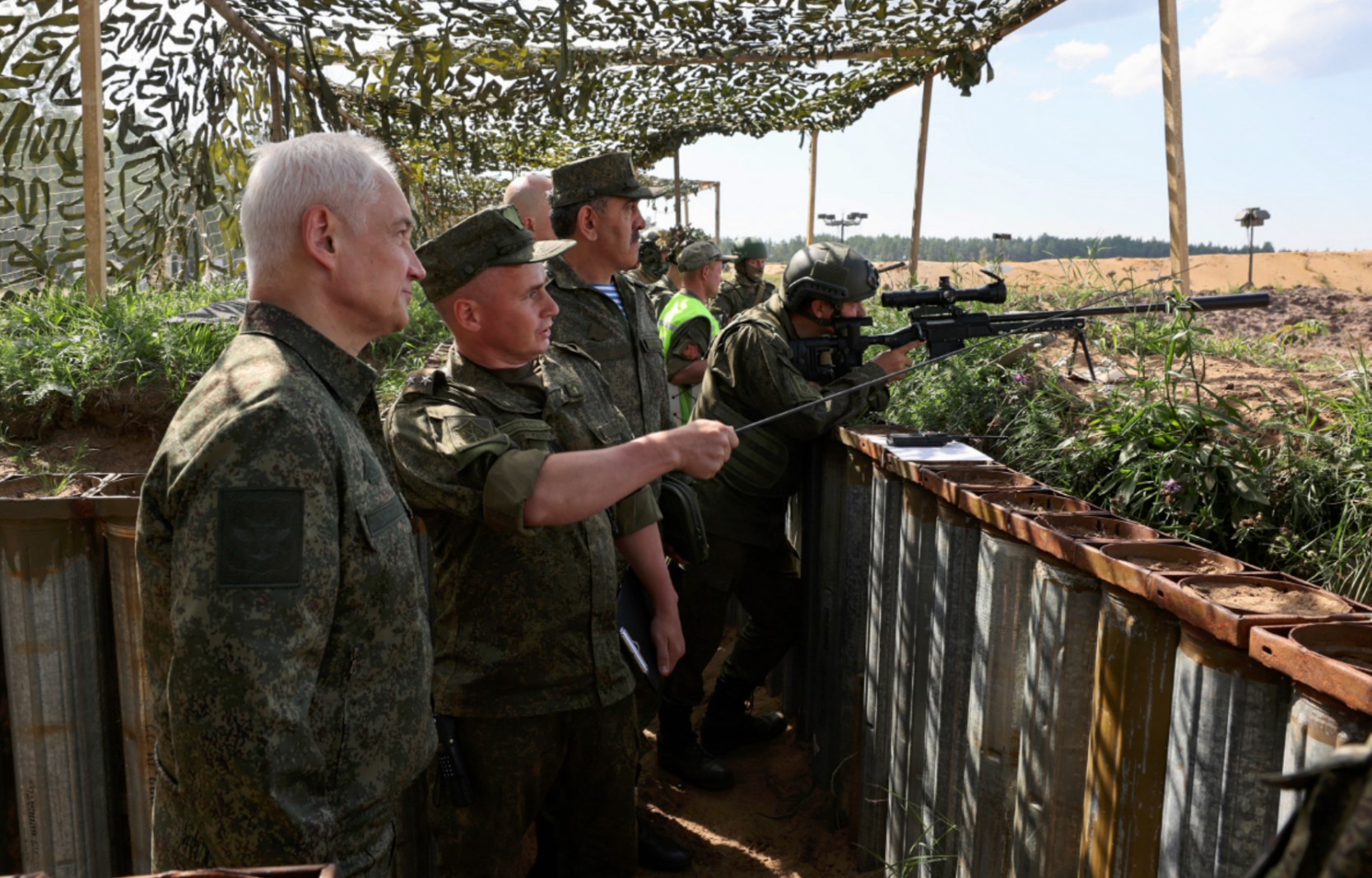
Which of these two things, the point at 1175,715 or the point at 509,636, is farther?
the point at 509,636

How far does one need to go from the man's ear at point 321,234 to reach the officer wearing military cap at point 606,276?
78.5 inches

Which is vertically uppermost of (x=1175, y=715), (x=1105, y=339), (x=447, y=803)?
(x=1105, y=339)

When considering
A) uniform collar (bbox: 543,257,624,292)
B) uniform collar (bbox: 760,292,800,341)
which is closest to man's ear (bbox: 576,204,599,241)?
uniform collar (bbox: 543,257,624,292)

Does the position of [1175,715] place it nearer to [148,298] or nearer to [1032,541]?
[1032,541]

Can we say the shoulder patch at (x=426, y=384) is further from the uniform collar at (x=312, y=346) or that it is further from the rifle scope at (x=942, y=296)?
the rifle scope at (x=942, y=296)

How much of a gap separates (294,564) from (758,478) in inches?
125

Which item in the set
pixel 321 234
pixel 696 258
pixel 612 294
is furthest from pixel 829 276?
pixel 696 258

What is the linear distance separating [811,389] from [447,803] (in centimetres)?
233

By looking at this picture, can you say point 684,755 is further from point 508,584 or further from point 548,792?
point 508,584

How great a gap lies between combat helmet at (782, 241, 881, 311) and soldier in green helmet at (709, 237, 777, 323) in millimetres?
4967

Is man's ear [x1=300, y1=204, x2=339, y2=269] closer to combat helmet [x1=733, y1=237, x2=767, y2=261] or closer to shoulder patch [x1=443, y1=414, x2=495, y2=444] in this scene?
shoulder patch [x1=443, y1=414, x2=495, y2=444]

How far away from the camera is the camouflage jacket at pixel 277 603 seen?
57.0 inches

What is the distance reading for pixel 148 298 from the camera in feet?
19.3

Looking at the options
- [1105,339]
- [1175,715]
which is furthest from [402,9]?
[1175,715]
